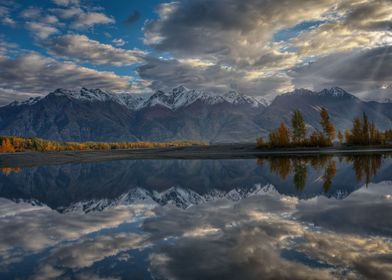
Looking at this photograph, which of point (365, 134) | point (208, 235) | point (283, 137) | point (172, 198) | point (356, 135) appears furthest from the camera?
point (356, 135)

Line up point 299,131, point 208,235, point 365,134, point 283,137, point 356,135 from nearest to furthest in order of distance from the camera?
point 208,235 < point 283,137 < point 365,134 < point 299,131 < point 356,135

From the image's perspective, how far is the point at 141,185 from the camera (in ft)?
134

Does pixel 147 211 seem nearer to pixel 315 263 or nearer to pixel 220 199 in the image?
pixel 220 199

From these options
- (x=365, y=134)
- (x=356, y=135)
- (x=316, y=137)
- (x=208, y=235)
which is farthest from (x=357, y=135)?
(x=208, y=235)

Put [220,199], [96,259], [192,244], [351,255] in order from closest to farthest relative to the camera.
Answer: [351,255] → [96,259] → [192,244] → [220,199]

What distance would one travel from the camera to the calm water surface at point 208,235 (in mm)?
11367

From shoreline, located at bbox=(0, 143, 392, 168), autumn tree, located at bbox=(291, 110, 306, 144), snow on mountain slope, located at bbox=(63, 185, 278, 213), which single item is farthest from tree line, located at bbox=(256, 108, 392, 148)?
snow on mountain slope, located at bbox=(63, 185, 278, 213)

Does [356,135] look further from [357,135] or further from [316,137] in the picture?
[316,137]

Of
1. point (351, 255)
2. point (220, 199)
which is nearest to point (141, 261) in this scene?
point (351, 255)

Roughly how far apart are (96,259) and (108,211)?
1132 cm

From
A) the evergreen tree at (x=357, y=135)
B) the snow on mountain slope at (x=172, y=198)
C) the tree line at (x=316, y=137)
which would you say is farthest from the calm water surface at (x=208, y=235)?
the evergreen tree at (x=357, y=135)

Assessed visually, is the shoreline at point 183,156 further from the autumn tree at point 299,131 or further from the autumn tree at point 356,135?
the autumn tree at point 299,131

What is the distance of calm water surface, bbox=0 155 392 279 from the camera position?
1137 cm

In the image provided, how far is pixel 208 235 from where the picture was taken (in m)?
15.9
